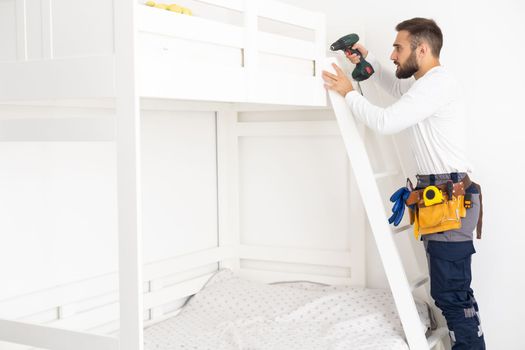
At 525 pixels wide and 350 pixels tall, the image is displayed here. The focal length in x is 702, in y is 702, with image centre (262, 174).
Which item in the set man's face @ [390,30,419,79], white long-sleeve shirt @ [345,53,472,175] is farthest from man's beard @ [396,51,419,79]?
white long-sleeve shirt @ [345,53,472,175]

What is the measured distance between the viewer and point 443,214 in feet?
8.85

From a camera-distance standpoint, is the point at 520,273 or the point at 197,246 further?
the point at 197,246

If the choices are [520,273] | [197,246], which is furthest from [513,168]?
[197,246]

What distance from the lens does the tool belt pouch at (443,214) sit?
2699 mm

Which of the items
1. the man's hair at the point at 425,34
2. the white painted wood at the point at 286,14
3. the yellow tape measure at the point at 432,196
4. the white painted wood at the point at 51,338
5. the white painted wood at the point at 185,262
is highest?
the white painted wood at the point at 286,14

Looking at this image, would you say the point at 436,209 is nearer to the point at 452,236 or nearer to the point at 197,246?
the point at 452,236

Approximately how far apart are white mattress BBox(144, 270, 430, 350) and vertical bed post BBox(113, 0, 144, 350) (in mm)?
865

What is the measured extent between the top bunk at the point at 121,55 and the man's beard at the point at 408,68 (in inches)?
25.7

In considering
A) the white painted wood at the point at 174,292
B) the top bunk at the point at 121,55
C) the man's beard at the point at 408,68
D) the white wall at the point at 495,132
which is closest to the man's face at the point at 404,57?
the man's beard at the point at 408,68

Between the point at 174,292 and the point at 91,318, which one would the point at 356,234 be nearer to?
the point at 174,292

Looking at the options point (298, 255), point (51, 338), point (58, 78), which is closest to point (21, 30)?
point (58, 78)

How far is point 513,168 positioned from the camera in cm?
304

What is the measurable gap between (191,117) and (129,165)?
1.62 m

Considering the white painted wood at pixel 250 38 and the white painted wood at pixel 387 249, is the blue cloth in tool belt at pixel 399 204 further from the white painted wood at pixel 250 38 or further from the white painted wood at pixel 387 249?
the white painted wood at pixel 250 38
